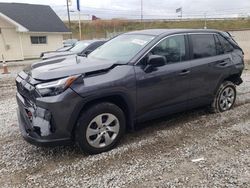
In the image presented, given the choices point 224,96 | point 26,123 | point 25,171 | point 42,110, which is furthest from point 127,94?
point 224,96

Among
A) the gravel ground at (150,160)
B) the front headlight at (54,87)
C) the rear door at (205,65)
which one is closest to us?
the gravel ground at (150,160)

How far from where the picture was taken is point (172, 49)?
4.57 m

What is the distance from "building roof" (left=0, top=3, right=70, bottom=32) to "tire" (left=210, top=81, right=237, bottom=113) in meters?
20.3

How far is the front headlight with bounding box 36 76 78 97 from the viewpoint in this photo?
3.41m

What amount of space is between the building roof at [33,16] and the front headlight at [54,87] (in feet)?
68.3

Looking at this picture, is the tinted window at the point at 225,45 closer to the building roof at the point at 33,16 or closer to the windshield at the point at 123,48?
the windshield at the point at 123,48

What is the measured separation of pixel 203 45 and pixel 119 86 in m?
2.13

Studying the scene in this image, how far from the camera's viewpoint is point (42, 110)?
341cm

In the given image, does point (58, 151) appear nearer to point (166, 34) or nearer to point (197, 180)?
point (197, 180)

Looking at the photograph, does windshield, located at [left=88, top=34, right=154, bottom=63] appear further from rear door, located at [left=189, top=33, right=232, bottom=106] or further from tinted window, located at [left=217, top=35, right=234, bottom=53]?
tinted window, located at [left=217, top=35, right=234, bottom=53]

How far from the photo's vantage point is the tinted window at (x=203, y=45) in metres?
4.86

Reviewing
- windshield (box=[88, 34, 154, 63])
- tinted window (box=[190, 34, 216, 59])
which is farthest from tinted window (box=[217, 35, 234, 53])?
windshield (box=[88, 34, 154, 63])

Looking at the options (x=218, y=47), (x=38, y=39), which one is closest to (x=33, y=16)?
(x=38, y=39)

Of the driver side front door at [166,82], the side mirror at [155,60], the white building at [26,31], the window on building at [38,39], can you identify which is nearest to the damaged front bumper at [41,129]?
the driver side front door at [166,82]
